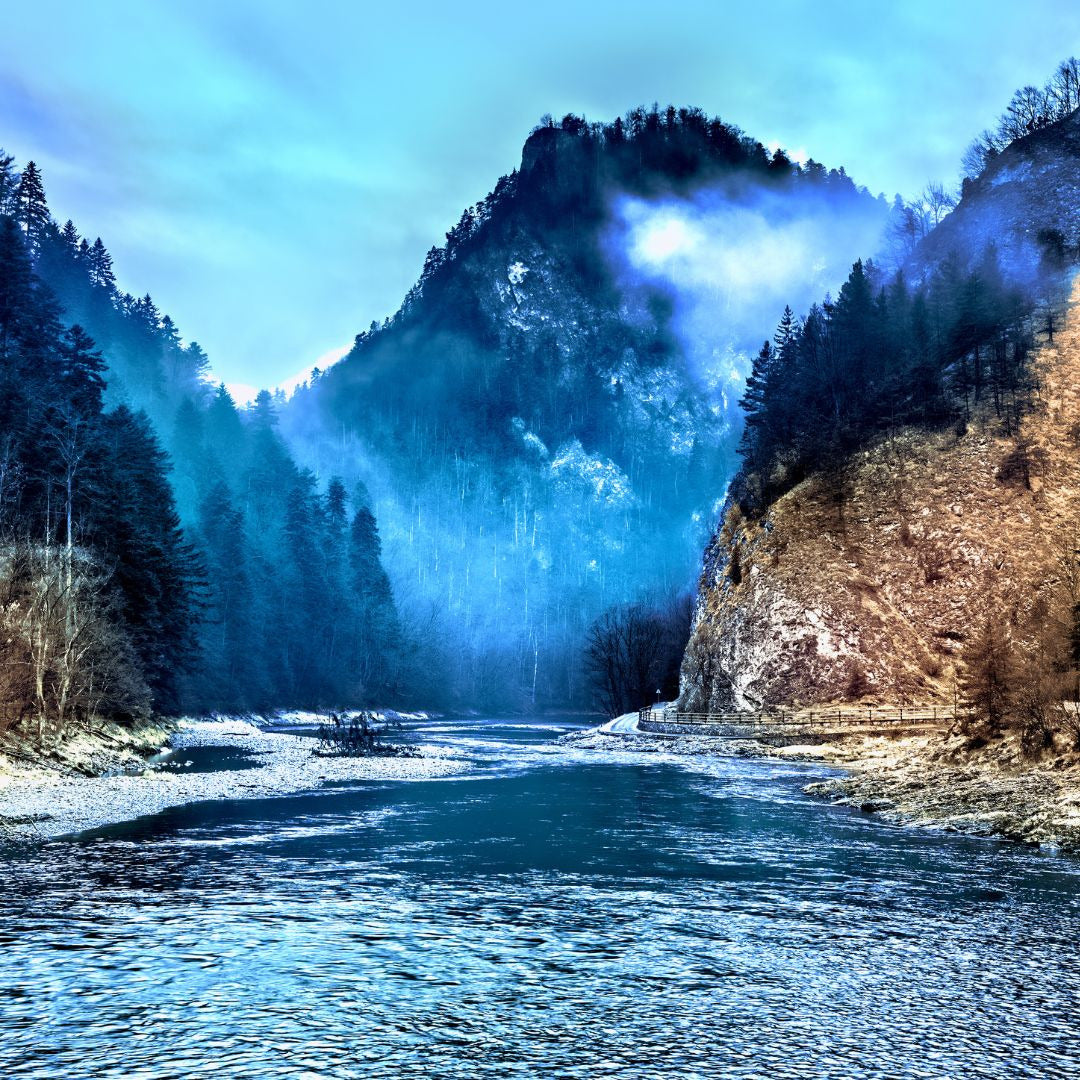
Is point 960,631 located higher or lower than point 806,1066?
higher

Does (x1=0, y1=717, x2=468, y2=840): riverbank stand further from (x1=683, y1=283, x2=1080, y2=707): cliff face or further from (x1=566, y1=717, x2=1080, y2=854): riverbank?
(x1=683, y1=283, x2=1080, y2=707): cliff face

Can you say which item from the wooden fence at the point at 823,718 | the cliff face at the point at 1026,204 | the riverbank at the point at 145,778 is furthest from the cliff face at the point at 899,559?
the riverbank at the point at 145,778

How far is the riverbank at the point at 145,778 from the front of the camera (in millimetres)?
25906

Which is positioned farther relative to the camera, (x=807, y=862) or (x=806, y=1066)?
(x=807, y=862)

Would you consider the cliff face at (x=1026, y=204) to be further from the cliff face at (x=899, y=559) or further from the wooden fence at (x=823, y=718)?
the wooden fence at (x=823, y=718)

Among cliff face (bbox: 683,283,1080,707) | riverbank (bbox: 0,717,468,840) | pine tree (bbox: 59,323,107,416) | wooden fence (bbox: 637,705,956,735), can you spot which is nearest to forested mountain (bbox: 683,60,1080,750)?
cliff face (bbox: 683,283,1080,707)

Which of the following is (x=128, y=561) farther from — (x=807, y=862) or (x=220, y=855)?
(x=807, y=862)

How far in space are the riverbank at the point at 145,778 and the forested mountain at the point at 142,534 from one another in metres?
3.32

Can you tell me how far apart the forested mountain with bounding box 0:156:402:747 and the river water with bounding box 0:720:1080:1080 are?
83.3ft

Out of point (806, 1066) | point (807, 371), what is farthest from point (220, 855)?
point (807, 371)

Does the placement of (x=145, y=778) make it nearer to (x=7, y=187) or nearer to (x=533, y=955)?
(x=533, y=955)

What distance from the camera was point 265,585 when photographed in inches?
4931

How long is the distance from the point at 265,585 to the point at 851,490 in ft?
257

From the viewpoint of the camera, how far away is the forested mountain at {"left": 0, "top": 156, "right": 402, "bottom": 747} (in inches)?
1895
